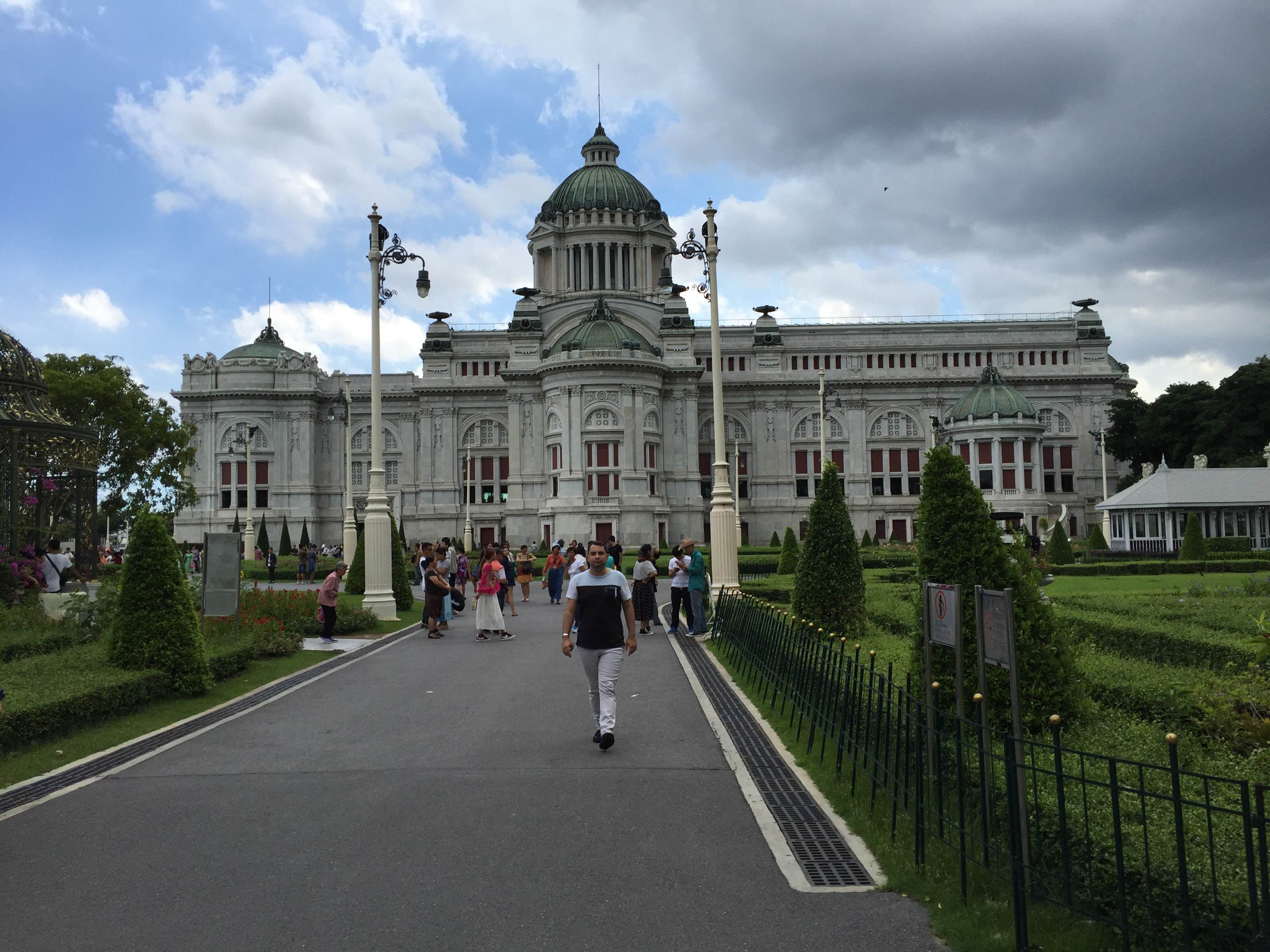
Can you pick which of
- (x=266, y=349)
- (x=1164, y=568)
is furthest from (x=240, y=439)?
(x=1164, y=568)

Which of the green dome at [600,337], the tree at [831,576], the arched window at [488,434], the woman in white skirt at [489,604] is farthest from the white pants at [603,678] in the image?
the arched window at [488,434]

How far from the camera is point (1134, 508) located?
49.9 metres

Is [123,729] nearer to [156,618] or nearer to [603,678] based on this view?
[156,618]

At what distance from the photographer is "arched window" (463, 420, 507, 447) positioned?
77125 millimetres

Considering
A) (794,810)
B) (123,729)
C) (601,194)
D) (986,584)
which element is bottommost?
(794,810)

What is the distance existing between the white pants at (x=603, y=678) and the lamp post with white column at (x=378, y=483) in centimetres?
1442

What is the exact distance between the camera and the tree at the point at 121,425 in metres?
50.5

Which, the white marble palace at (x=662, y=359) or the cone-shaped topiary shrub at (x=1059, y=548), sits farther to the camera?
the white marble palace at (x=662, y=359)

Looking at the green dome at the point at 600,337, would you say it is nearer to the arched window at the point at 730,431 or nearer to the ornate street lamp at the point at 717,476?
the arched window at the point at 730,431

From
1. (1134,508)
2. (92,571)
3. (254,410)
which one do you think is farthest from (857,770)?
(254,410)

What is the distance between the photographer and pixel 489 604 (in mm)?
21875

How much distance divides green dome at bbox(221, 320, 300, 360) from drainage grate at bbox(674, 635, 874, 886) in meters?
71.3

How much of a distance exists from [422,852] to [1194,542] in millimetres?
37097

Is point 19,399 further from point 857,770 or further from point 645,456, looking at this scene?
point 645,456
